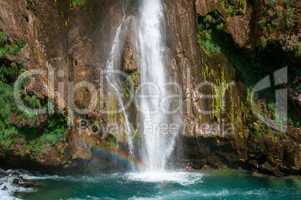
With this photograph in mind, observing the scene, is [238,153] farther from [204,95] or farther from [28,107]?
[28,107]

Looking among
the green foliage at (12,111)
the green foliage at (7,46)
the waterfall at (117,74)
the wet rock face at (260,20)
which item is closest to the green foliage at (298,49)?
the wet rock face at (260,20)

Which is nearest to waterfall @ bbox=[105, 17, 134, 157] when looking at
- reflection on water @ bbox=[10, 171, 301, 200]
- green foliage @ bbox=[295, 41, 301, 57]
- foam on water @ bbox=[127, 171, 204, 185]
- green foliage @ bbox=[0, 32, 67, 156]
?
foam on water @ bbox=[127, 171, 204, 185]

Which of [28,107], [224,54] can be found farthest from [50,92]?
[224,54]

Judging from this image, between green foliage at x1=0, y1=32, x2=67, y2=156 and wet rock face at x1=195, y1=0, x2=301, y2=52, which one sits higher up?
wet rock face at x1=195, y1=0, x2=301, y2=52

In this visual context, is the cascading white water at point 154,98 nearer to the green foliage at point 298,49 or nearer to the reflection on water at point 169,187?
the reflection on water at point 169,187

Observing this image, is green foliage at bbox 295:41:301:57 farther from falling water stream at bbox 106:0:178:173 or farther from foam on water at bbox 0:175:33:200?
foam on water at bbox 0:175:33:200

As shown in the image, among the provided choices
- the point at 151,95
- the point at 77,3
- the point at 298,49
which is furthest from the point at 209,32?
the point at 77,3

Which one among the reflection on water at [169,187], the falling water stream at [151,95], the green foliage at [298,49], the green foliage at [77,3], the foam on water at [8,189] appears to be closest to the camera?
the foam on water at [8,189]

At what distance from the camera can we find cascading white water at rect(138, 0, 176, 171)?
46.5ft

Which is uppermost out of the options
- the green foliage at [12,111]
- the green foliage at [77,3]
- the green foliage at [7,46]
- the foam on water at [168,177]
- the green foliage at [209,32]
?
the green foliage at [77,3]

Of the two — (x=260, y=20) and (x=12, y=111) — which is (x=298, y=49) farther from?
(x=12, y=111)

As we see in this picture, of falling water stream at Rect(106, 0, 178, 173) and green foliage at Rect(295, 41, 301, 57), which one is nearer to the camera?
green foliage at Rect(295, 41, 301, 57)

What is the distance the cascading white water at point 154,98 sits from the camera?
1417cm

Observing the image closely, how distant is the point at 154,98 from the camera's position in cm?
1431
